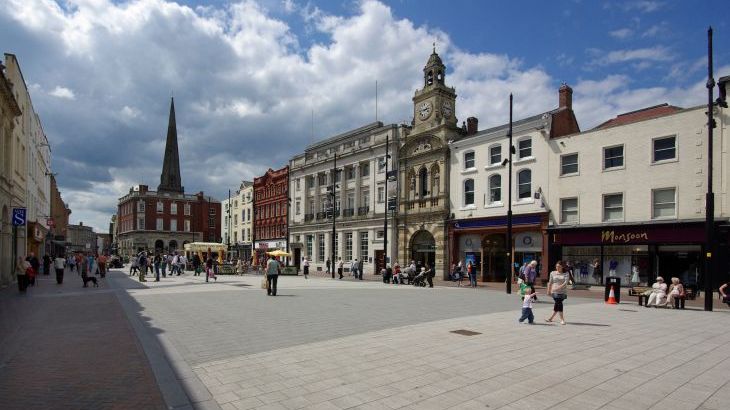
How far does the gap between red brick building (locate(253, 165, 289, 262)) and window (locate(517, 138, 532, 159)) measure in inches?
1259

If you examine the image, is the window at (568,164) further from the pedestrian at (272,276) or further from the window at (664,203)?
the pedestrian at (272,276)

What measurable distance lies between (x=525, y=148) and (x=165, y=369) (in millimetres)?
28732

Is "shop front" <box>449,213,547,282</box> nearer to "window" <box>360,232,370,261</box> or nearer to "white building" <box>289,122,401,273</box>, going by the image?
"white building" <box>289,122,401,273</box>

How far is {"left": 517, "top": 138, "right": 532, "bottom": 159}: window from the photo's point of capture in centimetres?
3156

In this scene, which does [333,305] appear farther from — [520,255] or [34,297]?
[520,255]

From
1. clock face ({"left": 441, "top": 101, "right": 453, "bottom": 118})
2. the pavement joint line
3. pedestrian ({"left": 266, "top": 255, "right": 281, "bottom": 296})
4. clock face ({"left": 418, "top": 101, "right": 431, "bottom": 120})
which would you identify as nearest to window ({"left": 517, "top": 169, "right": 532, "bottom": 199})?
clock face ({"left": 441, "top": 101, "right": 453, "bottom": 118})

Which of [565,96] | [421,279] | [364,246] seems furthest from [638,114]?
[364,246]

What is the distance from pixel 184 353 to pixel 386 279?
2390 centimetres

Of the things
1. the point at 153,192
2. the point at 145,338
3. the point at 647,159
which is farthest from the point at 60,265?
the point at 153,192

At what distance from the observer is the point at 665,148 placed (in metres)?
25.3

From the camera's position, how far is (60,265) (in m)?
25.1

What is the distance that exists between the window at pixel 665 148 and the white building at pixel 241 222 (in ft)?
168

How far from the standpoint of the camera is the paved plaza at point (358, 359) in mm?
6082

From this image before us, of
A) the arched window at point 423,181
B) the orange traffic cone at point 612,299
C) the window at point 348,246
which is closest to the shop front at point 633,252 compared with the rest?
the orange traffic cone at point 612,299
